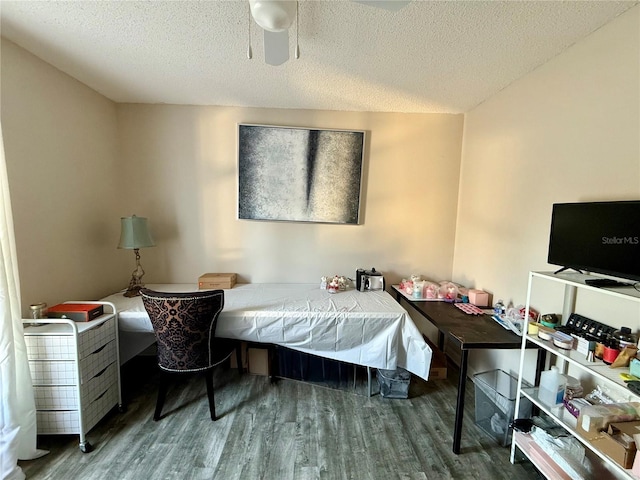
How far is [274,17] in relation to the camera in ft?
3.68

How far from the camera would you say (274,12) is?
110 cm

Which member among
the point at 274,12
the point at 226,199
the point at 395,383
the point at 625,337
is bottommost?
the point at 395,383

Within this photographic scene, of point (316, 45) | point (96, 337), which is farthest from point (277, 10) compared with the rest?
point (96, 337)

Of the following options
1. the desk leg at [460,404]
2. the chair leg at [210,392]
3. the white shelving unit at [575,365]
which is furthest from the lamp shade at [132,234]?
the white shelving unit at [575,365]

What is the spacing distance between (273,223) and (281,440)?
1796mm

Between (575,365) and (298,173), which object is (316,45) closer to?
(298,173)

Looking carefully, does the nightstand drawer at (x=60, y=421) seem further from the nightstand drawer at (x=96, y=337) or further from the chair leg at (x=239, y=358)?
the chair leg at (x=239, y=358)

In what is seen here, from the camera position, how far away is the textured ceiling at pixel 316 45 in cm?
137

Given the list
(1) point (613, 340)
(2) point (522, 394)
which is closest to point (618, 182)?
(1) point (613, 340)

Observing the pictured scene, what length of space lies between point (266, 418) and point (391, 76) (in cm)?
266

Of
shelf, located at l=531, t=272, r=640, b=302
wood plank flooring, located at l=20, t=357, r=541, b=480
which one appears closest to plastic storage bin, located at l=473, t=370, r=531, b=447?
wood plank flooring, located at l=20, t=357, r=541, b=480

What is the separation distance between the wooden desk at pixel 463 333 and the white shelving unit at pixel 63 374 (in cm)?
224

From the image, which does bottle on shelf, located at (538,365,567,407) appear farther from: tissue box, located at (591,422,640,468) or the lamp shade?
the lamp shade

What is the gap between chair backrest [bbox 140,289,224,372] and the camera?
1.68 meters
